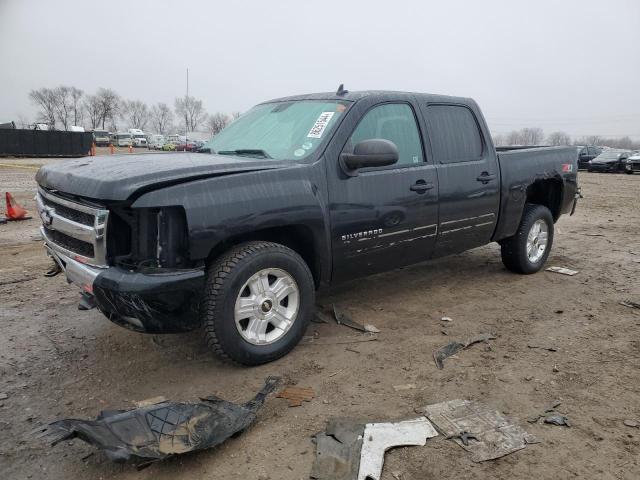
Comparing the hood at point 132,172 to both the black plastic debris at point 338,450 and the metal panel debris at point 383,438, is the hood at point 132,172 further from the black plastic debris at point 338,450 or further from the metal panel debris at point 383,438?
the metal panel debris at point 383,438

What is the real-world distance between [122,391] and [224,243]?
1.13 m

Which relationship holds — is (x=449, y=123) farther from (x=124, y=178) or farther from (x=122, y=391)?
(x=122, y=391)

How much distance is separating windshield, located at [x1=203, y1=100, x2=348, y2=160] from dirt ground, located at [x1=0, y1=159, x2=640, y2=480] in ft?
4.88

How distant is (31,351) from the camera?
11.9ft

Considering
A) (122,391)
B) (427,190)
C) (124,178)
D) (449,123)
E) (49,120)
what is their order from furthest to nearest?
1. (49,120)
2. (449,123)
3. (427,190)
4. (122,391)
5. (124,178)

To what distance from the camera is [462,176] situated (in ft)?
14.8

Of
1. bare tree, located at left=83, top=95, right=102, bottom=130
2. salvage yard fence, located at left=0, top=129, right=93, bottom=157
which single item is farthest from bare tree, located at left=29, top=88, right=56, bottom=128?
salvage yard fence, located at left=0, top=129, right=93, bottom=157

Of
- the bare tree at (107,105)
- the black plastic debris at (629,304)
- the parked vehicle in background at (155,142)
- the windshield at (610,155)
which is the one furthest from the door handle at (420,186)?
the bare tree at (107,105)

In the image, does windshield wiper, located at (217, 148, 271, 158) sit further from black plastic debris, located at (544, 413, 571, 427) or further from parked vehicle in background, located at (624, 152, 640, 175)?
parked vehicle in background, located at (624, 152, 640, 175)

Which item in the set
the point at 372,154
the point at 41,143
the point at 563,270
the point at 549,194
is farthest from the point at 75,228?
the point at 41,143

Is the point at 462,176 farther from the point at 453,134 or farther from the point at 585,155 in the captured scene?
the point at 585,155

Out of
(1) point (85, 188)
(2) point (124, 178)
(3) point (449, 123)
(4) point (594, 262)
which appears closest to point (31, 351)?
(1) point (85, 188)

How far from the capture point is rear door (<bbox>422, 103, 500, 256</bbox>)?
4371 millimetres

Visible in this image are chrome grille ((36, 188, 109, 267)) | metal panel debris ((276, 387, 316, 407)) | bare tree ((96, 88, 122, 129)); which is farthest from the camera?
bare tree ((96, 88, 122, 129))
